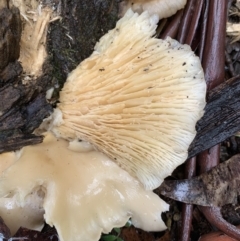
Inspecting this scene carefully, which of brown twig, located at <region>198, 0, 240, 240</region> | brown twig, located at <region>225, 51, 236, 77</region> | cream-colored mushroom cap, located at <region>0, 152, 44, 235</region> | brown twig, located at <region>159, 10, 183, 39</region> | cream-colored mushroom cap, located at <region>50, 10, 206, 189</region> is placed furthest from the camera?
brown twig, located at <region>225, 51, 236, 77</region>

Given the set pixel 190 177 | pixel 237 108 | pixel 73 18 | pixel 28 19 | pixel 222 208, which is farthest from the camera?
pixel 222 208

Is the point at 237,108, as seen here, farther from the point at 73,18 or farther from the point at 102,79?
the point at 73,18

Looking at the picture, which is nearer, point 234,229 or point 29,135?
point 29,135

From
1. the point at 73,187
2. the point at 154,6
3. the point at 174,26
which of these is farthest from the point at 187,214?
the point at 154,6

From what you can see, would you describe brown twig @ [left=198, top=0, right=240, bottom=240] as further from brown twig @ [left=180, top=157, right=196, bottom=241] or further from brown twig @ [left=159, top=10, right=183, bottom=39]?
brown twig @ [left=180, top=157, right=196, bottom=241]

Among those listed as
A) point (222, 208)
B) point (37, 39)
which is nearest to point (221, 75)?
point (222, 208)

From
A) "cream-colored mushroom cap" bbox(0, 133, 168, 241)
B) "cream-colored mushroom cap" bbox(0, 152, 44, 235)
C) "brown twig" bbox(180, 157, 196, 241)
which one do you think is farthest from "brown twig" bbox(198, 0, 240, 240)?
"cream-colored mushroom cap" bbox(0, 152, 44, 235)
